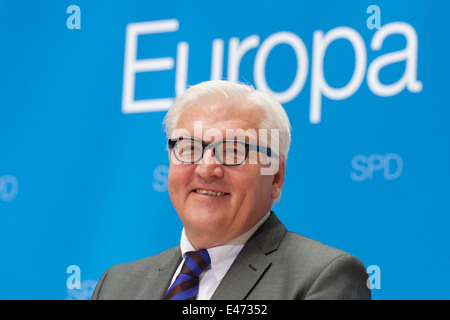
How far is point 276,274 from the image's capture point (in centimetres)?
186

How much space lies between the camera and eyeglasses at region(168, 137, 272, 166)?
1951mm

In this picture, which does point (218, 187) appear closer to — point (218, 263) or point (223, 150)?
point (223, 150)

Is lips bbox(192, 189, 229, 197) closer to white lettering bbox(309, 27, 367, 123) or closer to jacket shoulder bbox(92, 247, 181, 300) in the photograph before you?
jacket shoulder bbox(92, 247, 181, 300)

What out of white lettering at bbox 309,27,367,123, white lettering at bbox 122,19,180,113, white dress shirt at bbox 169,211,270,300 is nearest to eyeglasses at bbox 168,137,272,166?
white dress shirt at bbox 169,211,270,300

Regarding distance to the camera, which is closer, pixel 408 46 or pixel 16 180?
pixel 408 46

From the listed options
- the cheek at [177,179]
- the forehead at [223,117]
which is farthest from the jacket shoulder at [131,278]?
the forehead at [223,117]

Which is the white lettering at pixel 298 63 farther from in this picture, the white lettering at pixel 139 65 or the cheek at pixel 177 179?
the cheek at pixel 177 179

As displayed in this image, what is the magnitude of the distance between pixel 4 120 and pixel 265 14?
170cm

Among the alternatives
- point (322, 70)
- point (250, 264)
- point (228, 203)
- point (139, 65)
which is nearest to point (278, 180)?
point (228, 203)

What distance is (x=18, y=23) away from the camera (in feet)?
12.6

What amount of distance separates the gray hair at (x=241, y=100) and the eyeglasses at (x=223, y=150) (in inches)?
3.6
